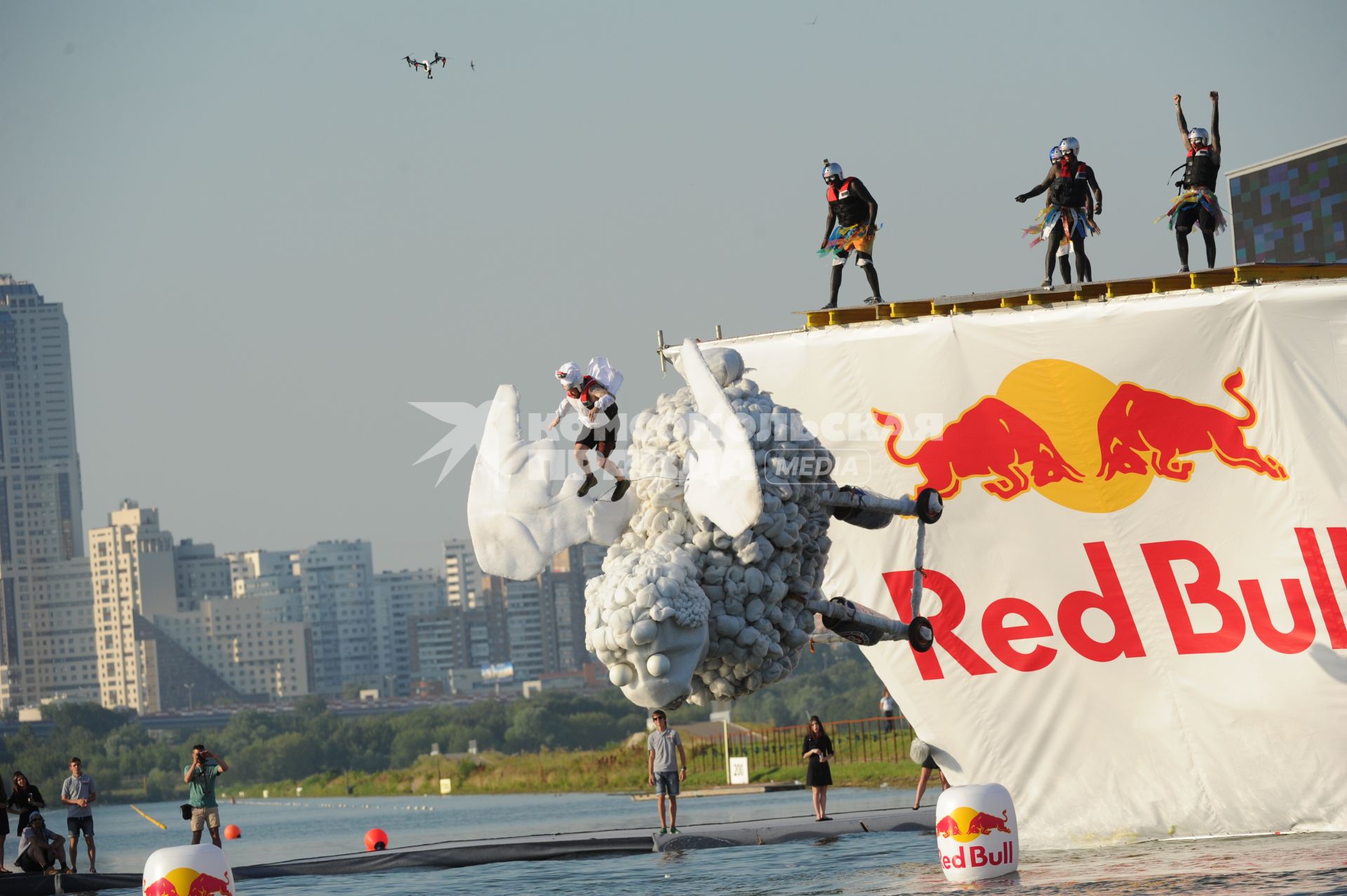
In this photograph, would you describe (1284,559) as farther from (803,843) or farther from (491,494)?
(491,494)

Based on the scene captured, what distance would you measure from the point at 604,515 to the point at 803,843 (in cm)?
724

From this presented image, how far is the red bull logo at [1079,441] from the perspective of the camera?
1183 cm

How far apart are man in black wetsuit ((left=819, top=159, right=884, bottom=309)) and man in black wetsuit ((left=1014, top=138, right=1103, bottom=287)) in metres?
1.11

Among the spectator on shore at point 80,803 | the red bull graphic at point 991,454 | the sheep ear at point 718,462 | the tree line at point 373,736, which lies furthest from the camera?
the tree line at point 373,736

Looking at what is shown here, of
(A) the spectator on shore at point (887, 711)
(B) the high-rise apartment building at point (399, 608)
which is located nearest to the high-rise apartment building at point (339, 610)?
(B) the high-rise apartment building at point (399, 608)

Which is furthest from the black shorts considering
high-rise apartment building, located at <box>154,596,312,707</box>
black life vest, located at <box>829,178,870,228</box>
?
high-rise apartment building, located at <box>154,596,312,707</box>

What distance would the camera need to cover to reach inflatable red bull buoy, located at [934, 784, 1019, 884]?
10.1m

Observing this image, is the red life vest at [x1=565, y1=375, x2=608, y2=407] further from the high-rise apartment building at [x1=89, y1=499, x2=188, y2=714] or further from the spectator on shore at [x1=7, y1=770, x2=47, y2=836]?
the high-rise apartment building at [x1=89, y1=499, x2=188, y2=714]

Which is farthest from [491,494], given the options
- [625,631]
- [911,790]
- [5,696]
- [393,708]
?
[5,696]

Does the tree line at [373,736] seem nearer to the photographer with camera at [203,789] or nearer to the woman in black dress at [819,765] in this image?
the woman in black dress at [819,765]

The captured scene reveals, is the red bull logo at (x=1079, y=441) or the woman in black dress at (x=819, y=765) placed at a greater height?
the red bull logo at (x=1079, y=441)

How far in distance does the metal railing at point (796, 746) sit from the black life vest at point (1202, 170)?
1286 cm

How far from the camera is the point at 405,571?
5512 inches

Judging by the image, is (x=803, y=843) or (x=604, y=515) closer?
(x=604, y=515)
